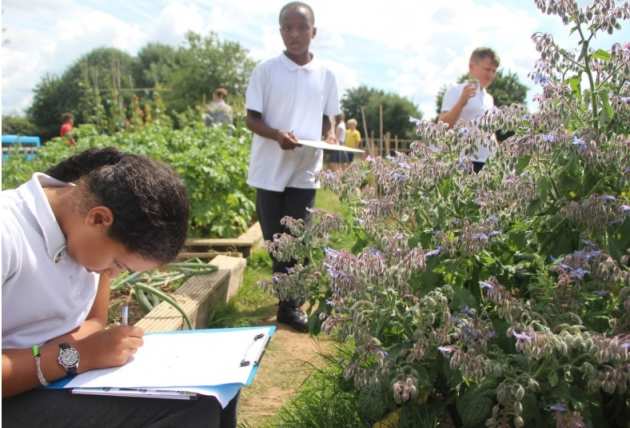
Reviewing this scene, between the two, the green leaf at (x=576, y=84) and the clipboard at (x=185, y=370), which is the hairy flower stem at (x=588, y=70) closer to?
the green leaf at (x=576, y=84)

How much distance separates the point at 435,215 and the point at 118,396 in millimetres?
1039

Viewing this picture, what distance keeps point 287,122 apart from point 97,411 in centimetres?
260

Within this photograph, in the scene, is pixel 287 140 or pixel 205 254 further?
pixel 205 254

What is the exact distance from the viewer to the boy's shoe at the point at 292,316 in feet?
11.9

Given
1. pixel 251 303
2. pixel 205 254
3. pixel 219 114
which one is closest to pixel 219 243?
pixel 205 254

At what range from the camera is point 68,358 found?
1503mm

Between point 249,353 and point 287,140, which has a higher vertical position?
point 287,140

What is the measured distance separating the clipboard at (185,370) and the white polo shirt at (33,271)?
16cm

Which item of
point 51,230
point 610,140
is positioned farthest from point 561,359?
point 51,230

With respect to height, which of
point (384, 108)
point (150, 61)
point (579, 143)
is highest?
point (150, 61)

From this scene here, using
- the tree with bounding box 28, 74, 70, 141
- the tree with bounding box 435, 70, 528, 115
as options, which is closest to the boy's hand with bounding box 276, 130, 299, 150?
the tree with bounding box 435, 70, 528, 115

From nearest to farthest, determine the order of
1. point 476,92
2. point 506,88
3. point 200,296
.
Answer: point 200,296, point 476,92, point 506,88

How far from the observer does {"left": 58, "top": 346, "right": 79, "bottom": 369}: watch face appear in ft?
4.90

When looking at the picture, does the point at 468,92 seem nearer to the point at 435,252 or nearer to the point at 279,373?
the point at 279,373
